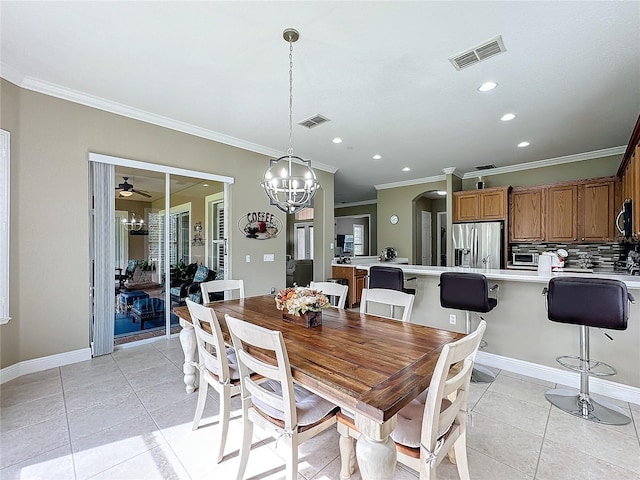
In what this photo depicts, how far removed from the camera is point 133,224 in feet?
12.6

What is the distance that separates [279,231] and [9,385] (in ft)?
11.7

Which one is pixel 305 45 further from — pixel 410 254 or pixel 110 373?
pixel 410 254

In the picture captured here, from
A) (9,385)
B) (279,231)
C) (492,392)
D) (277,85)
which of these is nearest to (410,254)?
(279,231)

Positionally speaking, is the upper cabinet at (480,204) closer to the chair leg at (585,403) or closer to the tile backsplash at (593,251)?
the tile backsplash at (593,251)

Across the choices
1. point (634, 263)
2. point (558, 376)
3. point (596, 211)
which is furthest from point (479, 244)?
point (558, 376)

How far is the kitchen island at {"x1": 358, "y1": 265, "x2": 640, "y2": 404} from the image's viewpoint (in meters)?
2.56

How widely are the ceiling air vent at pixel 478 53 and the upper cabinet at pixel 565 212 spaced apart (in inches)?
147

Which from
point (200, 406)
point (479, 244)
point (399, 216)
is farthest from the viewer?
point (399, 216)

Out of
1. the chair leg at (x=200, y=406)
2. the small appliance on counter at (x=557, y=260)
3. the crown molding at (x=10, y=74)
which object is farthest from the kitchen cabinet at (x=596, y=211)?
the crown molding at (x=10, y=74)

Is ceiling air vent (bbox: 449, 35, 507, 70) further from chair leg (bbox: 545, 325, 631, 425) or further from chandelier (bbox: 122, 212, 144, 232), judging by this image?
chandelier (bbox: 122, 212, 144, 232)

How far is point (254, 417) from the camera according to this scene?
160 cm

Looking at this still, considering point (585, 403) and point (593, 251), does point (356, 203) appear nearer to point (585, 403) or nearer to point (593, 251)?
point (593, 251)

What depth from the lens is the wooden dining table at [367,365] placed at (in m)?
1.14

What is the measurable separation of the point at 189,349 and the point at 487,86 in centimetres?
370
